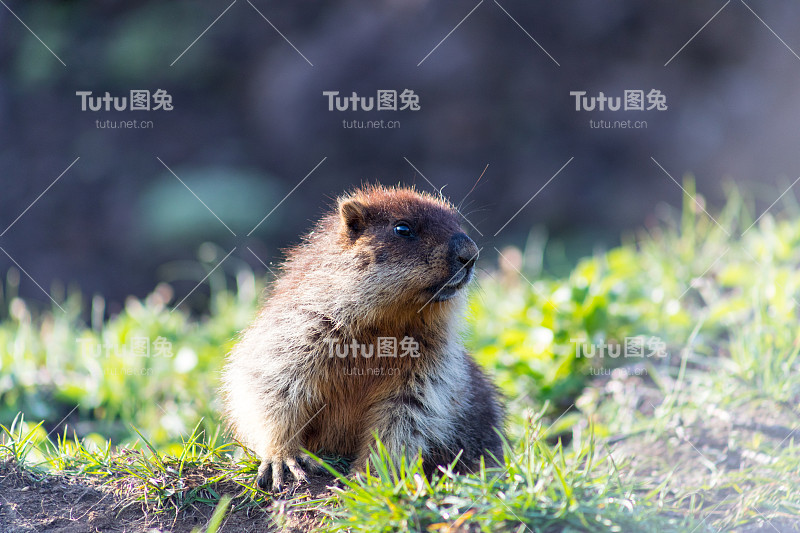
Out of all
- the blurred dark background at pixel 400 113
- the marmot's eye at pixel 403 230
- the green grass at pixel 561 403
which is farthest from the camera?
the blurred dark background at pixel 400 113

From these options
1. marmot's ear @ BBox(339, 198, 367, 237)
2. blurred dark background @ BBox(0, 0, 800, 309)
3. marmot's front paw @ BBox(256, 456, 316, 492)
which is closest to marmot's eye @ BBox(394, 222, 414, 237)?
marmot's ear @ BBox(339, 198, 367, 237)

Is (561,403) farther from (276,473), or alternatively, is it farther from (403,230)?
(276,473)

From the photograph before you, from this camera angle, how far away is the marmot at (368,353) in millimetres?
4086

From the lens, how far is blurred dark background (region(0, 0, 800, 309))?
437 inches

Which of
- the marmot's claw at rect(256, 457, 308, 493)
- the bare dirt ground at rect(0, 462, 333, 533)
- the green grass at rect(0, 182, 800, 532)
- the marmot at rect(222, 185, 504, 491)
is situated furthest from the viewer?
the marmot at rect(222, 185, 504, 491)

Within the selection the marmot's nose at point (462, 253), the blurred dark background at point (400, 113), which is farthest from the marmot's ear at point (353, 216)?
the blurred dark background at point (400, 113)

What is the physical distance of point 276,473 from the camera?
4.01 m

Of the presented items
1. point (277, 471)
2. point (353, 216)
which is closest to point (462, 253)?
point (353, 216)

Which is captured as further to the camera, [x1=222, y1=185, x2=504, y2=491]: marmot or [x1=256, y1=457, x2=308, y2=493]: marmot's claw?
[x1=222, y1=185, x2=504, y2=491]: marmot

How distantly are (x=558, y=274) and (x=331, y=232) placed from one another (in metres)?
5.22

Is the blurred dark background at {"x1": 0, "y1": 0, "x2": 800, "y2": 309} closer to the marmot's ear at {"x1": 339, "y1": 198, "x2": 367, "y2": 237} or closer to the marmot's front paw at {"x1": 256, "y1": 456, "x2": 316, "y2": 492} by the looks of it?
the marmot's ear at {"x1": 339, "y1": 198, "x2": 367, "y2": 237}

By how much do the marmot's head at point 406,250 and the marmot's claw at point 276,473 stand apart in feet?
3.31

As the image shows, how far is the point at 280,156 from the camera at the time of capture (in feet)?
37.6

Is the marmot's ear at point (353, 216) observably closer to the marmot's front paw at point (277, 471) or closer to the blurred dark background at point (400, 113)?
the marmot's front paw at point (277, 471)
